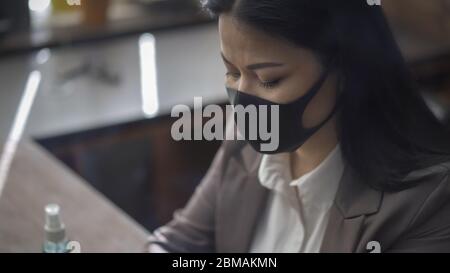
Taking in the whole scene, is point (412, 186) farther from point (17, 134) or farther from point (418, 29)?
point (17, 134)

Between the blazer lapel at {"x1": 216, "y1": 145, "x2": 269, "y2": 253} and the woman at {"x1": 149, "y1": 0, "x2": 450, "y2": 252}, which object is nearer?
the woman at {"x1": 149, "y1": 0, "x2": 450, "y2": 252}

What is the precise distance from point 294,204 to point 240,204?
0.11 metres

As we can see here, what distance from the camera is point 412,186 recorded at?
2.77 feet

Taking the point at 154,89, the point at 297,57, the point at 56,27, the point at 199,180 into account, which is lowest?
the point at 199,180

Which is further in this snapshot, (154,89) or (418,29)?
(154,89)

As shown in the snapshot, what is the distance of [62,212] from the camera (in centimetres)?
124

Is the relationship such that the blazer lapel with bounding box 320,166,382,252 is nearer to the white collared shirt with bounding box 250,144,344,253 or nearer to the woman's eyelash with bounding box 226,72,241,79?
the white collared shirt with bounding box 250,144,344,253

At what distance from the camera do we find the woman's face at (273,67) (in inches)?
33.1

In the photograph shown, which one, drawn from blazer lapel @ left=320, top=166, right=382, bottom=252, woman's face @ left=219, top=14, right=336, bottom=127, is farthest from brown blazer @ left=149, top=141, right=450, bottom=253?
woman's face @ left=219, top=14, right=336, bottom=127

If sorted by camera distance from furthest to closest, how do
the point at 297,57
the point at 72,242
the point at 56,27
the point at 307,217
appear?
1. the point at 56,27
2. the point at 72,242
3. the point at 307,217
4. the point at 297,57

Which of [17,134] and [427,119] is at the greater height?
[17,134]

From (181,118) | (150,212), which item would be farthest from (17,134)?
(181,118)

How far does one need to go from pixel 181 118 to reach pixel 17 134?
71cm

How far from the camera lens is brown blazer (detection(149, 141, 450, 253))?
2.76 feet
